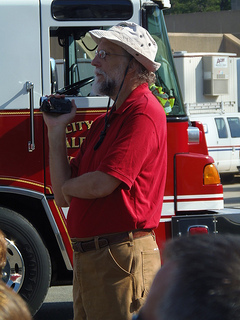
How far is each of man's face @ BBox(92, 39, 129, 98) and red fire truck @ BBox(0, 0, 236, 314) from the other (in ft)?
5.00

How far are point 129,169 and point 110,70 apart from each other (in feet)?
1.92

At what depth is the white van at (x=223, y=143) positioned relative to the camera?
55.4ft

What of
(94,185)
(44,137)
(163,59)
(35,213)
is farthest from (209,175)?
(94,185)

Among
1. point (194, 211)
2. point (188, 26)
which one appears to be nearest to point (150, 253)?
point (194, 211)

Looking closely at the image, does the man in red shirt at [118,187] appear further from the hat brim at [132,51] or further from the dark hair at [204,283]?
the dark hair at [204,283]

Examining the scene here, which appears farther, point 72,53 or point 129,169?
point 72,53

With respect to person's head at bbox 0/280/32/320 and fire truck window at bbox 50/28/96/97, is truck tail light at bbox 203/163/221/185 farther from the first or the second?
person's head at bbox 0/280/32/320

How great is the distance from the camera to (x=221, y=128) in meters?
17.2

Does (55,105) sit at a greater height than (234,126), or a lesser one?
greater

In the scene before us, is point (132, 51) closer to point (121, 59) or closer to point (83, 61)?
point (121, 59)

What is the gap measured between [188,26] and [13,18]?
107 ft

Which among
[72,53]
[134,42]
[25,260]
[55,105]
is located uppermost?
[72,53]

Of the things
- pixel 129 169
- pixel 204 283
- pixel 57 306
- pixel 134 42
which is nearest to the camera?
pixel 204 283

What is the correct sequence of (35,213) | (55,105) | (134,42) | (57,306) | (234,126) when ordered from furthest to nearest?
(234,126), (57,306), (35,213), (55,105), (134,42)
